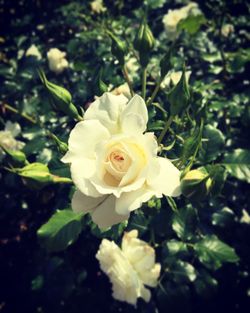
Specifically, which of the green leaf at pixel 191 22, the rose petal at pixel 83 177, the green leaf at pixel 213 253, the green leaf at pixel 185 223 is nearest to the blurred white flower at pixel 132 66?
Answer: the green leaf at pixel 191 22

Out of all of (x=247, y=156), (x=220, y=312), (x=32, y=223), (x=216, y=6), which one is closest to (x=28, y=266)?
(x=32, y=223)

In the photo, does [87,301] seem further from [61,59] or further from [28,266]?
[61,59]

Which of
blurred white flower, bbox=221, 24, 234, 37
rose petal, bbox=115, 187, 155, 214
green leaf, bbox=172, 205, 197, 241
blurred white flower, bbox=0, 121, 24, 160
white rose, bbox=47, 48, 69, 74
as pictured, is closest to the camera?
rose petal, bbox=115, 187, 155, 214

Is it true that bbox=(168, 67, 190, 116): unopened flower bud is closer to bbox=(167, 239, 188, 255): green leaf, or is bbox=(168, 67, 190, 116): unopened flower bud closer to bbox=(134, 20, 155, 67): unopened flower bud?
bbox=(134, 20, 155, 67): unopened flower bud

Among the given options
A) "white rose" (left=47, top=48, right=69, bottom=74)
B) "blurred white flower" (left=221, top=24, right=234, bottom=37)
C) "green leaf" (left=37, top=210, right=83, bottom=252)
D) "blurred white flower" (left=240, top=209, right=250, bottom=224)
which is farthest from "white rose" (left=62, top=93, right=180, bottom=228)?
"blurred white flower" (left=221, top=24, right=234, bottom=37)

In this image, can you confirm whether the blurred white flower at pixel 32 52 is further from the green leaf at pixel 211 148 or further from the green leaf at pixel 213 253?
the green leaf at pixel 213 253

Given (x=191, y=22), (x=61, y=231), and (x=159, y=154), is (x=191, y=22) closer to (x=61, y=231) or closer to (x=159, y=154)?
(x=159, y=154)

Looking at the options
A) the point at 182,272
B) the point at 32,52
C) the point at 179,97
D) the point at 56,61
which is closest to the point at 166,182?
the point at 179,97
